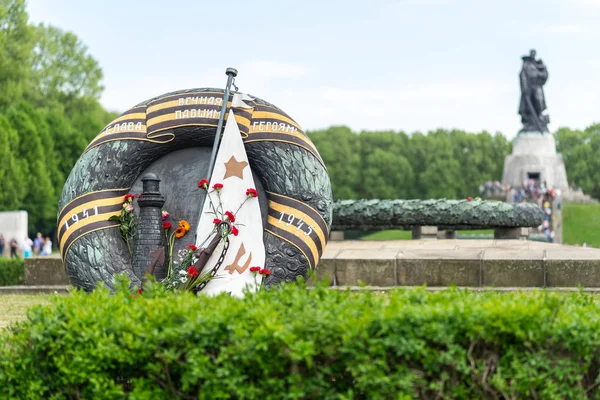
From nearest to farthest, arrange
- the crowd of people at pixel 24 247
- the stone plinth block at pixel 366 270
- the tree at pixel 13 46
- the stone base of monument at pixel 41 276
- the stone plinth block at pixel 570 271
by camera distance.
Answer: the stone plinth block at pixel 570 271, the stone plinth block at pixel 366 270, the stone base of monument at pixel 41 276, the crowd of people at pixel 24 247, the tree at pixel 13 46

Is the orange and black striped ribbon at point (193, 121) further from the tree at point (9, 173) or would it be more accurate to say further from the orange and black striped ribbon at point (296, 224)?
the tree at point (9, 173)

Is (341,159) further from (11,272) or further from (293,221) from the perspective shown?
(293,221)

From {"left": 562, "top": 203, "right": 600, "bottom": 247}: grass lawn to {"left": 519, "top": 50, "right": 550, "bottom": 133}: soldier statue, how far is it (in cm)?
461

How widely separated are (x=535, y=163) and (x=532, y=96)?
11.9 ft

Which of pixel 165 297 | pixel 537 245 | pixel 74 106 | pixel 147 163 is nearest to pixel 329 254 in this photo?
pixel 537 245

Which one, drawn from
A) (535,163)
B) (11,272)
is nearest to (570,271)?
(11,272)

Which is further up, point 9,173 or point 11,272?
point 9,173

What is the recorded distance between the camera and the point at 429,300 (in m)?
5.20

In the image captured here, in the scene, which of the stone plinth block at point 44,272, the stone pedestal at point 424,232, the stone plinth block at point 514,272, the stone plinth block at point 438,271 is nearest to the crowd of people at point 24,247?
the stone pedestal at point 424,232

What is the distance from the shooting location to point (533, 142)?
52.2 metres

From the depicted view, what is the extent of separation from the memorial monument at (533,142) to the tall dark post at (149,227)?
44431mm

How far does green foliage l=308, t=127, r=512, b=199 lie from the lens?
66.0 metres

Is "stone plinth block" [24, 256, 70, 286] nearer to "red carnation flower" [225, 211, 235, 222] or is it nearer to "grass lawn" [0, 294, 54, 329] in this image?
"grass lawn" [0, 294, 54, 329]

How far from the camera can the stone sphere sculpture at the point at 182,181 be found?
29.0ft
